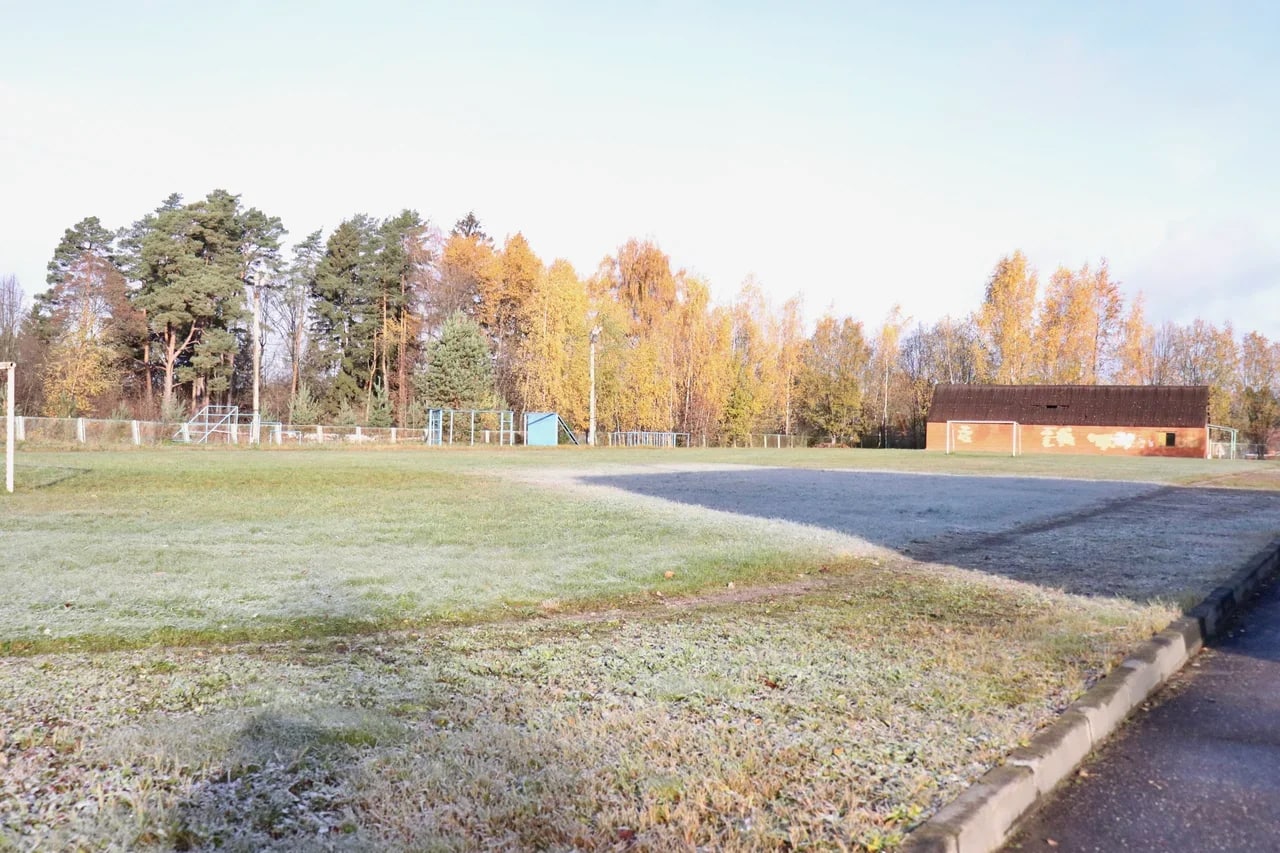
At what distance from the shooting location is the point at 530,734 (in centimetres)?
369

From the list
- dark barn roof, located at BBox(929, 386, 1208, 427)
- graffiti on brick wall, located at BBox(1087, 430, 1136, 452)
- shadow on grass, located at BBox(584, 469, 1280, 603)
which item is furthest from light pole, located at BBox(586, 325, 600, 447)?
Result: graffiti on brick wall, located at BBox(1087, 430, 1136, 452)

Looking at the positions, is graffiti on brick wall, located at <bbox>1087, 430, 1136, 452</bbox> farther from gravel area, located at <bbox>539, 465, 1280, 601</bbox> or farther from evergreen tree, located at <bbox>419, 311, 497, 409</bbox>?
evergreen tree, located at <bbox>419, 311, 497, 409</bbox>

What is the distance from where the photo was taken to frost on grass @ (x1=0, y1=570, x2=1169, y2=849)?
2.85m

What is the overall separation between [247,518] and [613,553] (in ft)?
19.5

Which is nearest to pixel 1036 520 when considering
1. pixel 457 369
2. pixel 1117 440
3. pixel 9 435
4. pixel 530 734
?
pixel 530 734

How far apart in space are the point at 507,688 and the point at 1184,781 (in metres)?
3.10

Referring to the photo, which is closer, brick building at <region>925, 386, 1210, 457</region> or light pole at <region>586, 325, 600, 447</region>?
light pole at <region>586, 325, 600, 447</region>

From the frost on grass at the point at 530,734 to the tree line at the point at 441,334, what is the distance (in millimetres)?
47324

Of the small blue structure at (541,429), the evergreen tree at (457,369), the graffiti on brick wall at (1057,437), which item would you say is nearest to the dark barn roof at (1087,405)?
the graffiti on brick wall at (1057,437)

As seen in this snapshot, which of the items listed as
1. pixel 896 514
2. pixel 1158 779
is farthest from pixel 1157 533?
pixel 1158 779

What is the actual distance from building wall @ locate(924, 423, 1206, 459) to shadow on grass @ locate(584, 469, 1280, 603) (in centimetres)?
4192

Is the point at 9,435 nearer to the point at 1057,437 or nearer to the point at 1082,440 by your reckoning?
the point at 1057,437

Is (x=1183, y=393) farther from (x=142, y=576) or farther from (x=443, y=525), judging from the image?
(x=142, y=576)

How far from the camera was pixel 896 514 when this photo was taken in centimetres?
1439
